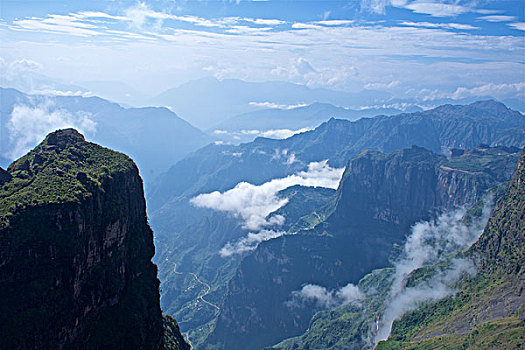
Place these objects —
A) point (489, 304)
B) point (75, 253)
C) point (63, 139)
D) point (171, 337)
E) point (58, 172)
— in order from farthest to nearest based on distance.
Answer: point (489, 304), point (171, 337), point (63, 139), point (58, 172), point (75, 253)

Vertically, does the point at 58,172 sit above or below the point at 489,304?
above

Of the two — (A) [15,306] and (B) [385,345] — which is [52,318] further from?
(B) [385,345]

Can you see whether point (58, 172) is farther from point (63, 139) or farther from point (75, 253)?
point (75, 253)

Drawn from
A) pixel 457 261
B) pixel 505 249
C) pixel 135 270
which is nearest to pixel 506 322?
pixel 505 249

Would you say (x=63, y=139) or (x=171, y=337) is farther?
(x=171, y=337)

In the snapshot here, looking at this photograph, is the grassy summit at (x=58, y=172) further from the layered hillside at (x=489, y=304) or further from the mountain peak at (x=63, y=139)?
the layered hillside at (x=489, y=304)

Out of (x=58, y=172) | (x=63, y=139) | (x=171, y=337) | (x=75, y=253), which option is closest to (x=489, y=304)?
(x=171, y=337)

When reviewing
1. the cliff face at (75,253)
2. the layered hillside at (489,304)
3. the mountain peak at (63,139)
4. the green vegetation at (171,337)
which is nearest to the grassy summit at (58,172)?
the mountain peak at (63,139)

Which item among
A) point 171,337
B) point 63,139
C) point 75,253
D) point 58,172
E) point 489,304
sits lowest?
point 489,304
